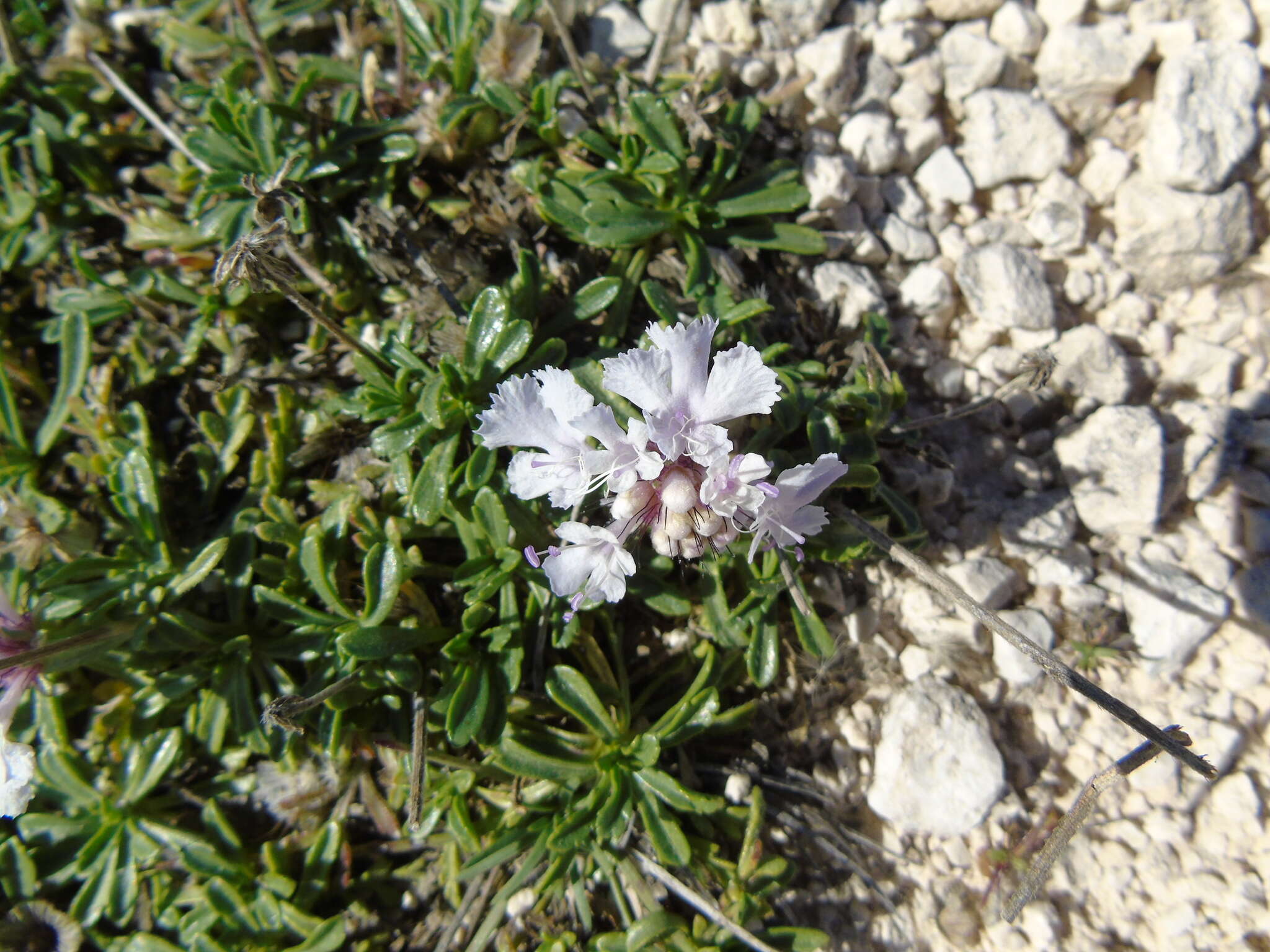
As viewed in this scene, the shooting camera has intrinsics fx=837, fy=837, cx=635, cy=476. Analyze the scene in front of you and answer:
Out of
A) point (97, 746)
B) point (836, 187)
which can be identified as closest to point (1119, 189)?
point (836, 187)

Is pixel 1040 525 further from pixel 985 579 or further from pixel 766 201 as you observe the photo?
pixel 766 201

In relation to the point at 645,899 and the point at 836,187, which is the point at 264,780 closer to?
the point at 645,899

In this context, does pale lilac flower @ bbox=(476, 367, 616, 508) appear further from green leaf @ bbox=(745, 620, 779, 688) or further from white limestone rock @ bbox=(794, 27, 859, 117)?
white limestone rock @ bbox=(794, 27, 859, 117)

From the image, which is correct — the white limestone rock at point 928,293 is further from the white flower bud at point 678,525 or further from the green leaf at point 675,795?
the green leaf at point 675,795

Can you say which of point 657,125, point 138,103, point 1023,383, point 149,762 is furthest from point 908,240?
point 149,762

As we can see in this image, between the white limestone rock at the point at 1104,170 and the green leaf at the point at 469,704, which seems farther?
the white limestone rock at the point at 1104,170

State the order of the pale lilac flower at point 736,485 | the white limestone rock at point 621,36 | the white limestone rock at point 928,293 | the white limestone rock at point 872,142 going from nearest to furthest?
the pale lilac flower at point 736,485, the white limestone rock at point 928,293, the white limestone rock at point 872,142, the white limestone rock at point 621,36

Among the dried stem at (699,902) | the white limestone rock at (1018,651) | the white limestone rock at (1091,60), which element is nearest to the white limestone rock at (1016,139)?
the white limestone rock at (1091,60)
